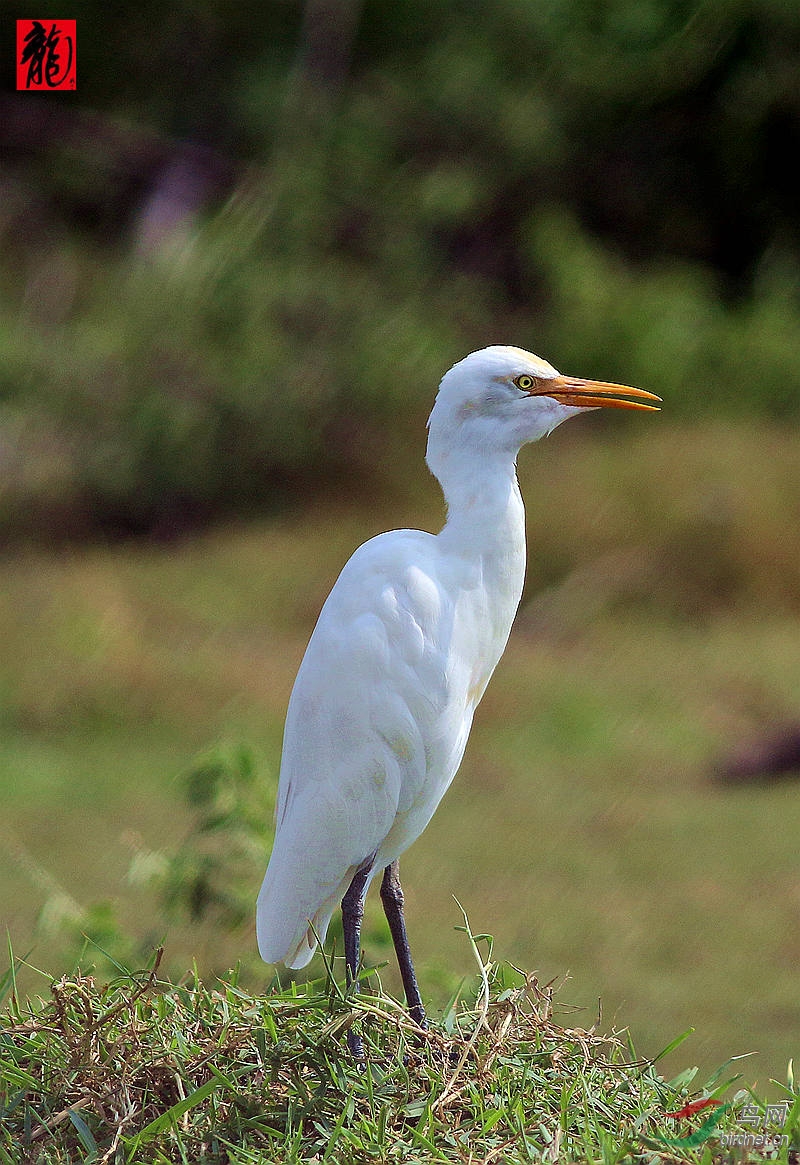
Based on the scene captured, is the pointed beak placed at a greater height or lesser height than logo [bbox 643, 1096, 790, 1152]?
greater

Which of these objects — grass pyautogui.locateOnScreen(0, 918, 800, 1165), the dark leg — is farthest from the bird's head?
grass pyautogui.locateOnScreen(0, 918, 800, 1165)

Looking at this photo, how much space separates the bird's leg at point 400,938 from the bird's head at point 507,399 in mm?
695

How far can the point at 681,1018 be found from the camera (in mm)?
3613

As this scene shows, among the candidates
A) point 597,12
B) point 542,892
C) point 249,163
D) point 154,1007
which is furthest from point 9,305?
point 154,1007

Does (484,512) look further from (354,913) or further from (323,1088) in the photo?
(323,1088)

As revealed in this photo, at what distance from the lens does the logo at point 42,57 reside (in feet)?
13.6

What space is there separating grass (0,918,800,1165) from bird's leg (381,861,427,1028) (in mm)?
85

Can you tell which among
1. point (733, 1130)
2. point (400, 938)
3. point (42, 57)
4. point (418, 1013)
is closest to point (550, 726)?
point (42, 57)

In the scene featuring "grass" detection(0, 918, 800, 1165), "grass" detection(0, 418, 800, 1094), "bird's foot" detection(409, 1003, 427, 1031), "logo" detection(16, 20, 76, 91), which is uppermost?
"logo" detection(16, 20, 76, 91)

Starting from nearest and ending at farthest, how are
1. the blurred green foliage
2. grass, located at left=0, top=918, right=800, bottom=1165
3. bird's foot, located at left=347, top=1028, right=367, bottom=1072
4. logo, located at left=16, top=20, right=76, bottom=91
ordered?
1. grass, located at left=0, top=918, right=800, bottom=1165
2. bird's foot, located at left=347, top=1028, right=367, bottom=1072
3. logo, located at left=16, top=20, right=76, bottom=91
4. the blurred green foliage

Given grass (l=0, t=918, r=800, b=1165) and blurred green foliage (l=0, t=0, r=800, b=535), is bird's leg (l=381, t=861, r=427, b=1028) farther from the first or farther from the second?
blurred green foliage (l=0, t=0, r=800, b=535)

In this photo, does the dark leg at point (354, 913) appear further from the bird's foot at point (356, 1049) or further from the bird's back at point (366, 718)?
the bird's foot at point (356, 1049)

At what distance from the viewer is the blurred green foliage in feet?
27.7

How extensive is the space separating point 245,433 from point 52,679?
2.74 meters
